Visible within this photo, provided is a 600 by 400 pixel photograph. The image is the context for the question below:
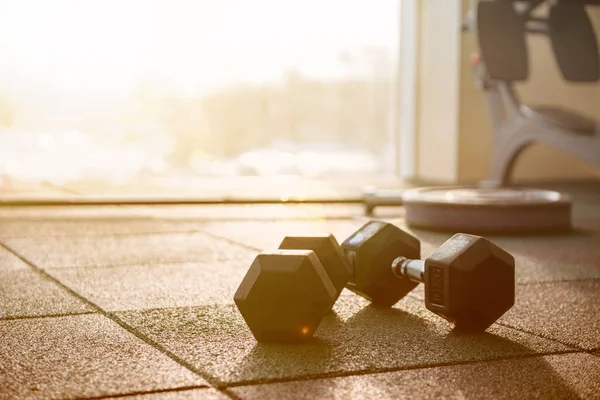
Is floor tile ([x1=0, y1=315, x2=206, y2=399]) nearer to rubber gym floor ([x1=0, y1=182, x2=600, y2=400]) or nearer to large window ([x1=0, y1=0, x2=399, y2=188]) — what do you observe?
rubber gym floor ([x1=0, y1=182, x2=600, y2=400])

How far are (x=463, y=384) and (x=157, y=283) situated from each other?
875mm

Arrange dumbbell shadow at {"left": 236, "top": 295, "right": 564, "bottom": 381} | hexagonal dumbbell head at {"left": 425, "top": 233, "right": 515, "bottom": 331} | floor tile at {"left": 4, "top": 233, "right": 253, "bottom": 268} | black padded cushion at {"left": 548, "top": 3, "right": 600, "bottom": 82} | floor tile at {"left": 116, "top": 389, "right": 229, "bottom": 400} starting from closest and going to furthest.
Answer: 1. floor tile at {"left": 116, "top": 389, "right": 229, "bottom": 400}
2. dumbbell shadow at {"left": 236, "top": 295, "right": 564, "bottom": 381}
3. hexagonal dumbbell head at {"left": 425, "top": 233, "right": 515, "bottom": 331}
4. floor tile at {"left": 4, "top": 233, "right": 253, "bottom": 268}
5. black padded cushion at {"left": 548, "top": 3, "right": 600, "bottom": 82}

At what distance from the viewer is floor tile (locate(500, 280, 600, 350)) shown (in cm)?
122

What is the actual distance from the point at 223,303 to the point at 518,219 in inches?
55.8

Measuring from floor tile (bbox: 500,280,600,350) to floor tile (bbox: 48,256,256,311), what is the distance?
53cm

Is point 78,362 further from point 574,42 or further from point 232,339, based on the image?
point 574,42

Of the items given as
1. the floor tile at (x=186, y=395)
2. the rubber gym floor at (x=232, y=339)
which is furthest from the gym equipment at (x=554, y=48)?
the floor tile at (x=186, y=395)

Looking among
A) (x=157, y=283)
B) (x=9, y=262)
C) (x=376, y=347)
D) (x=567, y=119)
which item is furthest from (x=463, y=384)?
(x=567, y=119)

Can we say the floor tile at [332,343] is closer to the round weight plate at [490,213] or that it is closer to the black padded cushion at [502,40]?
the round weight plate at [490,213]

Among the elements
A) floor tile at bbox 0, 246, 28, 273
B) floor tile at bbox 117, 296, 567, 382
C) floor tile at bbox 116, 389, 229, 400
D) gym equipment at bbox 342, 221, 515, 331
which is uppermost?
gym equipment at bbox 342, 221, 515, 331

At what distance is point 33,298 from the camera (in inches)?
58.3

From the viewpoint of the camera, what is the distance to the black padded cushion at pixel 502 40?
11.5 ft

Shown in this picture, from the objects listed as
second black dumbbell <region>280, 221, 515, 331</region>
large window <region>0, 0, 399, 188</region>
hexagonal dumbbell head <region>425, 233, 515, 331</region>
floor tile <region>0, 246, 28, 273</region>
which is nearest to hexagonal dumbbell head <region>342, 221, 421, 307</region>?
second black dumbbell <region>280, 221, 515, 331</region>

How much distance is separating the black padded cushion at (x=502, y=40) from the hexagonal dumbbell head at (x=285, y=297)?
8.65 ft
